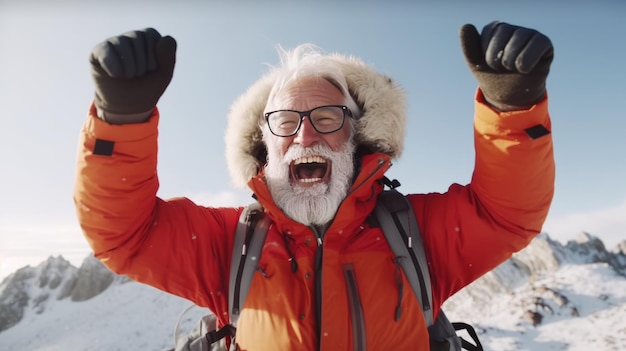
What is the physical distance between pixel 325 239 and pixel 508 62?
1514mm

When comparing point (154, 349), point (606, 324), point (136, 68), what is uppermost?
point (136, 68)

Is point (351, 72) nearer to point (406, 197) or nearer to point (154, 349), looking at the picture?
point (406, 197)

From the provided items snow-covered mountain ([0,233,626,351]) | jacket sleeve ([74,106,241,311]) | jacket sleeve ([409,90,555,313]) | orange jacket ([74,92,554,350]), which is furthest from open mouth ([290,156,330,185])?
snow-covered mountain ([0,233,626,351])

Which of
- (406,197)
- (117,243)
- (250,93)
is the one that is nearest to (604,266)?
(406,197)

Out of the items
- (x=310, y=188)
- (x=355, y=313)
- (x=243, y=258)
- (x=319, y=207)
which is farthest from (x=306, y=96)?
(x=355, y=313)

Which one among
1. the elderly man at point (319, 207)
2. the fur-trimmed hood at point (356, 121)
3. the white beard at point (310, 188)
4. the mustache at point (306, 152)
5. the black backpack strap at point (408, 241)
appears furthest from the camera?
the fur-trimmed hood at point (356, 121)

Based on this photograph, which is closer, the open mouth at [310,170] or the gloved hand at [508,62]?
the gloved hand at [508,62]

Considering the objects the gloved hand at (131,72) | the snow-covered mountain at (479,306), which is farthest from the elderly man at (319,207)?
the snow-covered mountain at (479,306)

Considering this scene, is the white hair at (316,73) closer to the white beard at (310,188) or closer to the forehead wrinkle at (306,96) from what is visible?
the forehead wrinkle at (306,96)

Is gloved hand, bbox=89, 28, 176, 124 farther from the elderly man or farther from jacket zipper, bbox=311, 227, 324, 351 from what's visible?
jacket zipper, bbox=311, 227, 324, 351

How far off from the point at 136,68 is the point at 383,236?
1.88 metres

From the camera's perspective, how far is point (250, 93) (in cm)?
355

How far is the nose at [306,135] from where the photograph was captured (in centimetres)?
278

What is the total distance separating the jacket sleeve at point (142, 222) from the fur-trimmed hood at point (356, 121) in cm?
71
